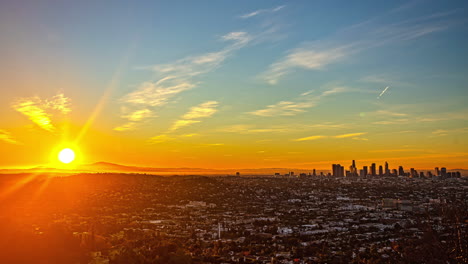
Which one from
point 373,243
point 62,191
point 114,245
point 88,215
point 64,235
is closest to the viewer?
point 64,235

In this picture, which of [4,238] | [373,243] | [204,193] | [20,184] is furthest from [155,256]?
[20,184]

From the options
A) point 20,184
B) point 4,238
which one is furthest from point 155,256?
point 20,184

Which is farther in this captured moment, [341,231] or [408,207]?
[408,207]

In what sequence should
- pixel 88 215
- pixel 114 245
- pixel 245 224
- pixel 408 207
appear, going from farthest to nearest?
1. pixel 408 207
2. pixel 88 215
3. pixel 245 224
4. pixel 114 245

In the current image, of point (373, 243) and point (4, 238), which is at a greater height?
point (4, 238)

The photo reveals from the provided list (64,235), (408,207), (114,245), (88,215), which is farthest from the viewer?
(408,207)

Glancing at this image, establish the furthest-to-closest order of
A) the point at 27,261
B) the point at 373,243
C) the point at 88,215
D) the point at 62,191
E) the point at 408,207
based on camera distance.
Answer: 1. the point at 62,191
2. the point at 408,207
3. the point at 88,215
4. the point at 373,243
5. the point at 27,261

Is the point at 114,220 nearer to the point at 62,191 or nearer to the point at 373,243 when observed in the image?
the point at 373,243

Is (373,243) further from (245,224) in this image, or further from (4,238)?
(4,238)

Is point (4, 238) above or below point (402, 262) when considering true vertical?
above
